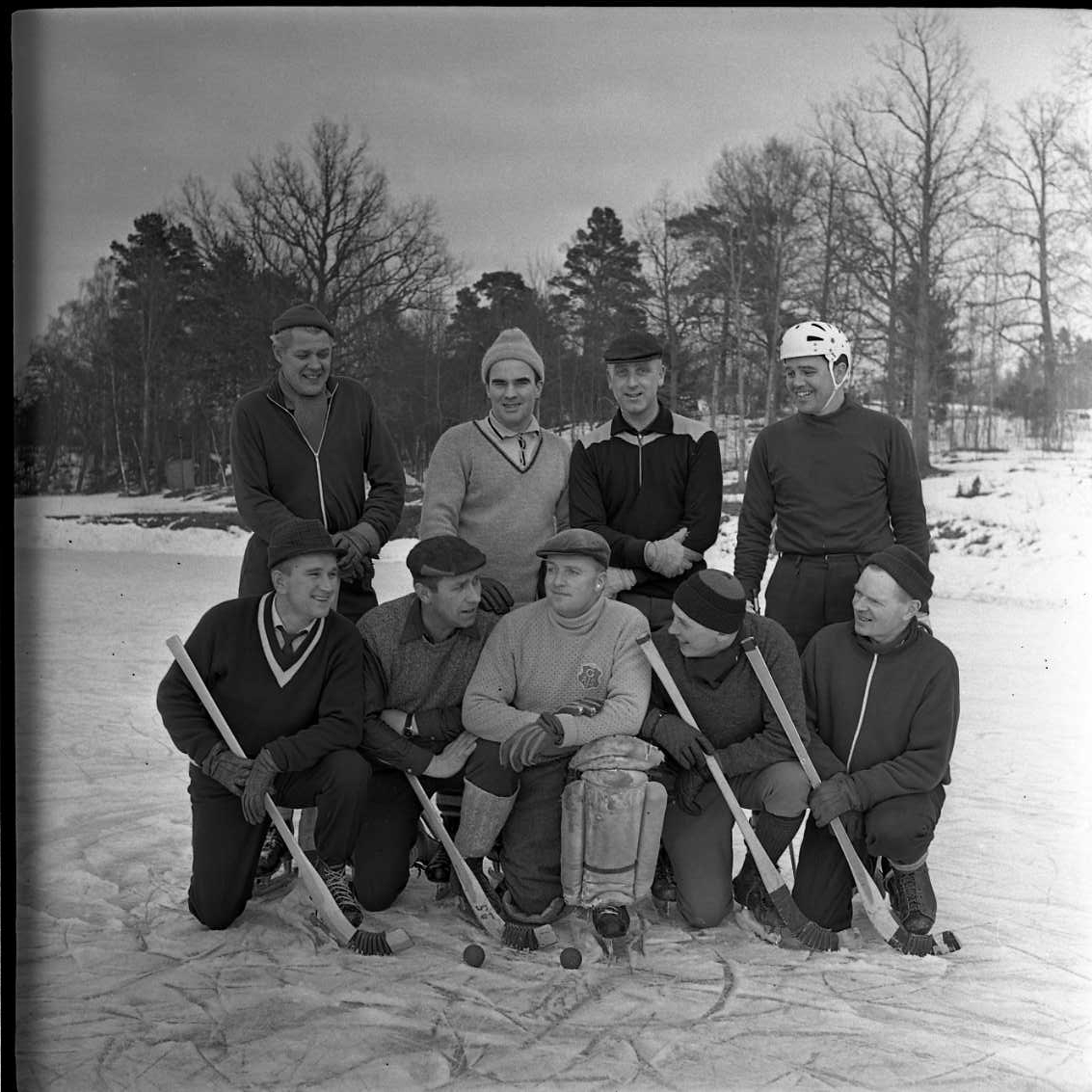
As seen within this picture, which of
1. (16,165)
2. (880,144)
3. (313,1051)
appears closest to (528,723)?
(313,1051)

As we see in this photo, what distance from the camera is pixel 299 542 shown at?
3.42 m

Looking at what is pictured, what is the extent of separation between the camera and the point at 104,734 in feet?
18.9

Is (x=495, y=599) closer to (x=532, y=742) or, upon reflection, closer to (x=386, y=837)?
(x=532, y=742)

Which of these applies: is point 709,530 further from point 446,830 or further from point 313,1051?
point 313,1051

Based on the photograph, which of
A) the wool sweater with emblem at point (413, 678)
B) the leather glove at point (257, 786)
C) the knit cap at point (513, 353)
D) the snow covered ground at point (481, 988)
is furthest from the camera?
the knit cap at point (513, 353)

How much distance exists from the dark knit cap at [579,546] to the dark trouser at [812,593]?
1.93 ft

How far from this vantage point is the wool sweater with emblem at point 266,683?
3438 mm

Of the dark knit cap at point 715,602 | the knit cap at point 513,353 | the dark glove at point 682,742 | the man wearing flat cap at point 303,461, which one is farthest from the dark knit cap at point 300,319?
the dark glove at point 682,742

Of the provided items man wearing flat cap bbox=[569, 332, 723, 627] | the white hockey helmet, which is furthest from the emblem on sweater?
the white hockey helmet

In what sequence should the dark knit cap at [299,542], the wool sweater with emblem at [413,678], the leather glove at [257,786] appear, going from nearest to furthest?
the leather glove at [257,786]
the dark knit cap at [299,542]
the wool sweater with emblem at [413,678]

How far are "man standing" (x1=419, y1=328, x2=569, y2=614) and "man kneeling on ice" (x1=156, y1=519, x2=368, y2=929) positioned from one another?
0.51 m

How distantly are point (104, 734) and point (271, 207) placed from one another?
26.1ft

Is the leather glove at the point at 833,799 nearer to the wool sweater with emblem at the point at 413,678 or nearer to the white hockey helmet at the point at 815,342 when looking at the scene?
the wool sweater with emblem at the point at 413,678

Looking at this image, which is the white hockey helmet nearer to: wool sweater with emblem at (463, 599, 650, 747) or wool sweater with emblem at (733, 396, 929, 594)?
wool sweater with emblem at (733, 396, 929, 594)
